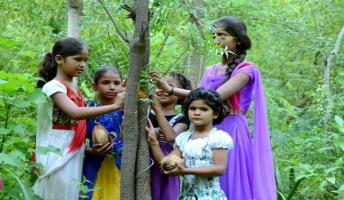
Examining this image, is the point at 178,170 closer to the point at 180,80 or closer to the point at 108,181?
the point at 108,181

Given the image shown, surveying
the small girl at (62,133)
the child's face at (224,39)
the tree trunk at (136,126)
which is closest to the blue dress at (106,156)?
the small girl at (62,133)

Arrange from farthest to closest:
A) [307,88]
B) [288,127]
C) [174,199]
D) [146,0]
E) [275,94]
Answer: [307,88]
[275,94]
[288,127]
[174,199]
[146,0]

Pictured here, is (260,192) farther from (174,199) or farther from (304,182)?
(304,182)

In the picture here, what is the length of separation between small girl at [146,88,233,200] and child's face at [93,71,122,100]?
1.28 ft

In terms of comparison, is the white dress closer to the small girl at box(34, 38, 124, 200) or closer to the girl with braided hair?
the small girl at box(34, 38, 124, 200)

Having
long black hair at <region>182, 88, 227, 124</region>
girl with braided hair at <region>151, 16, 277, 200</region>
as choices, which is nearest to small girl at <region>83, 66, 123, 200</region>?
long black hair at <region>182, 88, 227, 124</region>

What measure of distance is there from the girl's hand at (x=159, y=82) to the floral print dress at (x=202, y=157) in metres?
0.30

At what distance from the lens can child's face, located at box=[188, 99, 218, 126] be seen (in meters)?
2.99

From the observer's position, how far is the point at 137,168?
285 cm

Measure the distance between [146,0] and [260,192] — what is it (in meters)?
1.31

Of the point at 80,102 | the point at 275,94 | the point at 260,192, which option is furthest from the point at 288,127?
the point at 80,102

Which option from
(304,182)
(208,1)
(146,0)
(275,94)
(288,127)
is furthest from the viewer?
(275,94)

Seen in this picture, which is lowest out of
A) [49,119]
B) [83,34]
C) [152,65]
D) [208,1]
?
[49,119]

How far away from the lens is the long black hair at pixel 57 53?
3.08 metres
